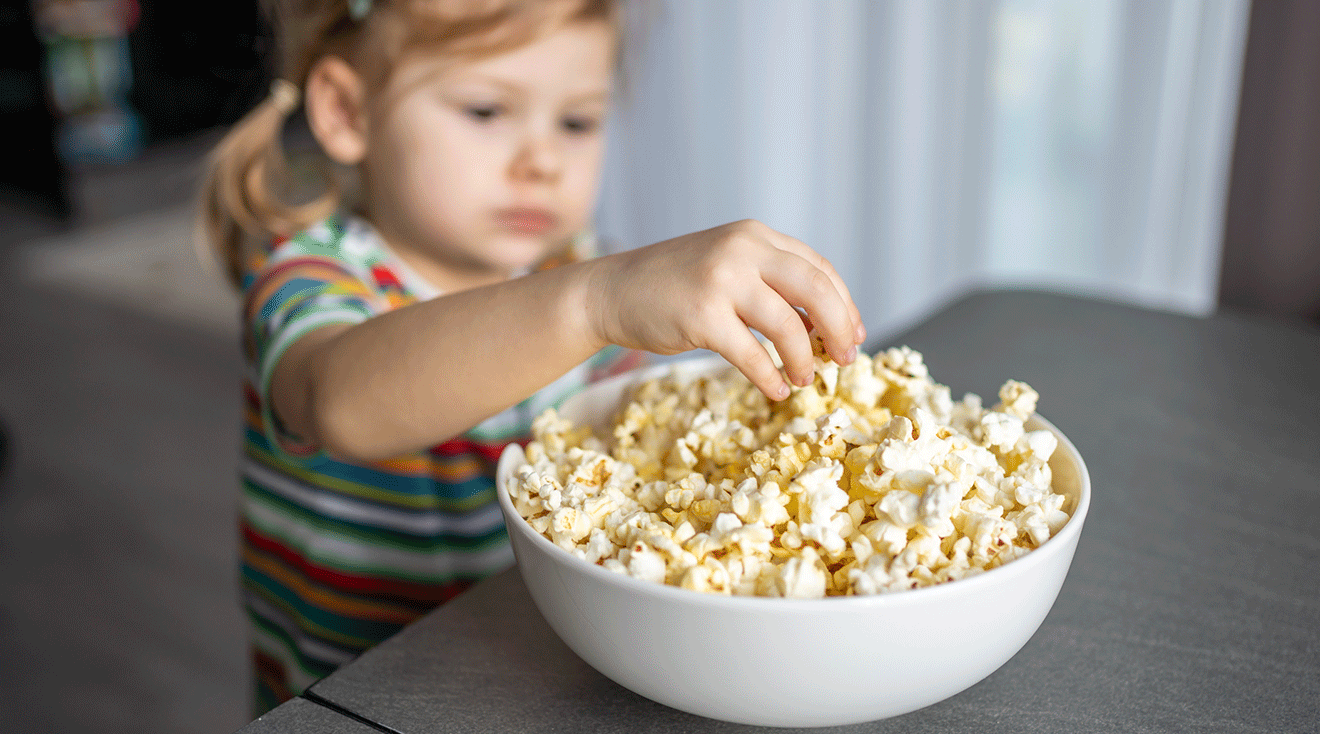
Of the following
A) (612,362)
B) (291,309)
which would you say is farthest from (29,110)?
(291,309)

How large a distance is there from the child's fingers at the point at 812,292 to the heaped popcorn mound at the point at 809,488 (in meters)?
0.05

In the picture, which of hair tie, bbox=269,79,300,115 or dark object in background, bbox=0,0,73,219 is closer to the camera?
hair tie, bbox=269,79,300,115

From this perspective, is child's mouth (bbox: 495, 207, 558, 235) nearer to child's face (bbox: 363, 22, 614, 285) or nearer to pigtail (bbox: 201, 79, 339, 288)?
child's face (bbox: 363, 22, 614, 285)

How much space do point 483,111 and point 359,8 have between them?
0.53 feet

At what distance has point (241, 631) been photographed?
1698 millimetres

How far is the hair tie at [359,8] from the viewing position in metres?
0.96

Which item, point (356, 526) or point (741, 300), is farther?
point (356, 526)

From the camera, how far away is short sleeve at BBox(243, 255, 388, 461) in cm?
75

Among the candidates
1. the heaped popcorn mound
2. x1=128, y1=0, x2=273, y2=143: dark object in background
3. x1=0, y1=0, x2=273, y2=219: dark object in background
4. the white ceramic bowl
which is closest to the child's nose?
the heaped popcorn mound

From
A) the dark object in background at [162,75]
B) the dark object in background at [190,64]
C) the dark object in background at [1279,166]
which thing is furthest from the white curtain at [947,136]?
the dark object in background at [190,64]

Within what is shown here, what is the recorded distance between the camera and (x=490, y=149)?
962mm

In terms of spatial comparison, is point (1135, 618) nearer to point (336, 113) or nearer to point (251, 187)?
point (336, 113)

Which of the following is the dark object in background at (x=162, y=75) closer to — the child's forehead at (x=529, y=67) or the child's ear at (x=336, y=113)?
the child's ear at (x=336, y=113)

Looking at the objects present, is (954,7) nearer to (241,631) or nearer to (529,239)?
(529,239)
